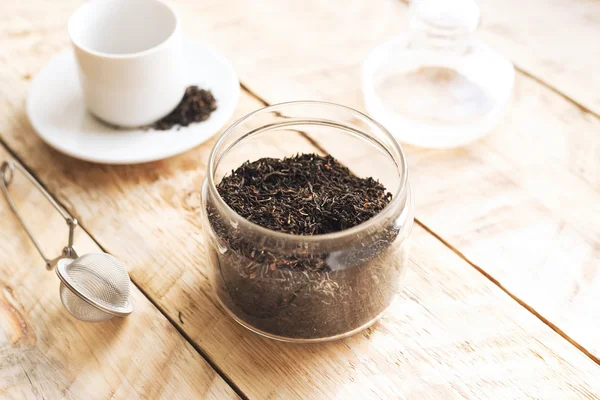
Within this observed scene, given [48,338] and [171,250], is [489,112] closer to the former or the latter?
[171,250]

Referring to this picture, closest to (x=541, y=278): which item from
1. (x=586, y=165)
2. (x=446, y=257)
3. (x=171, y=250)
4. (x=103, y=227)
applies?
(x=446, y=257)

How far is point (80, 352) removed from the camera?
2.83ft

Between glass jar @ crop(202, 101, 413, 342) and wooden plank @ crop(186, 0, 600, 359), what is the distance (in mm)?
140

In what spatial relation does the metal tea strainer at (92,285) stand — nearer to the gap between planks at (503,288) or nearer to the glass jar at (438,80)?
the gap between planks at (503,288)

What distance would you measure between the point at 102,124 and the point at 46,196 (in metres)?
0.20

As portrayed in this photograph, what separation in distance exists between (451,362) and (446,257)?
19cm

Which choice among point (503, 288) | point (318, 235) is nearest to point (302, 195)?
point (318, 235)

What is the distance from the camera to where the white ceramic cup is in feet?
3.46

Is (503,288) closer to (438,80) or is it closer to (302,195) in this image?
(302,195)

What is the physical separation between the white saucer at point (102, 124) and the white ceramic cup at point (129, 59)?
4cm

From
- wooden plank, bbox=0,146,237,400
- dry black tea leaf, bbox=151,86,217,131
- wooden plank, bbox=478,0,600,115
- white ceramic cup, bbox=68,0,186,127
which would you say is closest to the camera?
wooden plank, bbox=0,146,237,400

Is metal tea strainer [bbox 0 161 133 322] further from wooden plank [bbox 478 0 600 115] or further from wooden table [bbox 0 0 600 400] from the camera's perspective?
wooden plank [bbox 478 0 600 115]

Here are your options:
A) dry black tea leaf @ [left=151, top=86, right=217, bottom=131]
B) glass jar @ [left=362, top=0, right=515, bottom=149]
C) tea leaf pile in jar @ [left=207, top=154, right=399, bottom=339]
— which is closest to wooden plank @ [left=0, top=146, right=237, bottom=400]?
tea leaf pile in jar @ [left=207, top=154, right=399, bottom=339]

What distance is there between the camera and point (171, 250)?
1000 mm
